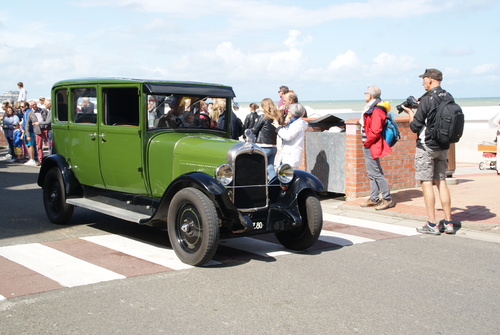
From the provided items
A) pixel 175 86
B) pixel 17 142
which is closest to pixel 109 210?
pixel 175 86

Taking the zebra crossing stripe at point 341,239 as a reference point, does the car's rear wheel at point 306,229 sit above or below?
above

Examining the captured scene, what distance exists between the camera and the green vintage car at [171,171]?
6.32 metres

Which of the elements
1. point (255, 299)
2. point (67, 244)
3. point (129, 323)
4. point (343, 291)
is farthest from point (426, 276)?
point (67, 244)

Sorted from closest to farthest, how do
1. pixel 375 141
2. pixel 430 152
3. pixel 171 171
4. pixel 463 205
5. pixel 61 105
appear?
1. pixel 171 171
2. pixel 430 152
3. pixel 61 105
4. pixel 375 141
5. pixel 463 205

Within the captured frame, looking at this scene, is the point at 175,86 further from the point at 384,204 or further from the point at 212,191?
the point at 384,204

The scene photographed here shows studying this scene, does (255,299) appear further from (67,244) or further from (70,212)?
(70,212)

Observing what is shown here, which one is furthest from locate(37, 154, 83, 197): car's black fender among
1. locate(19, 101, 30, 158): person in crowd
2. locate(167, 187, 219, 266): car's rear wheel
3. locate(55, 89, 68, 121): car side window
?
locate(19, 101, 30, 158): person in crowd

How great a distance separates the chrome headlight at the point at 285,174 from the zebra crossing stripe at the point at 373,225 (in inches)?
83.8

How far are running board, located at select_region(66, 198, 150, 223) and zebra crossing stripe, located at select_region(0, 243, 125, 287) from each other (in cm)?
78

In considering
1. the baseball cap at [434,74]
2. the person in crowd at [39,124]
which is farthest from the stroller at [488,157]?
the person in crowd at [39,124]

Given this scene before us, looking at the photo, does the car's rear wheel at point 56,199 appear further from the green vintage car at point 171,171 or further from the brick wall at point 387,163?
the brick wall at point 387,163

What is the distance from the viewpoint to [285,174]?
273 inches

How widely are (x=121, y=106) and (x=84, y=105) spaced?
0.92 m

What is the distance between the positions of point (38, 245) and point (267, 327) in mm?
3680
